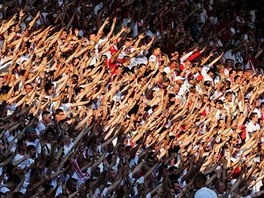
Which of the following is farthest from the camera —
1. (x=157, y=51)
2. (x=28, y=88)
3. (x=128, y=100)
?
(x=157, y=51)

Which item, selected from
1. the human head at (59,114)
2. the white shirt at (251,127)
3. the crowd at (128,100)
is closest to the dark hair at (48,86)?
the crowd at (128,100)

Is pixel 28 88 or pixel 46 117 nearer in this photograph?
pixel 46 117

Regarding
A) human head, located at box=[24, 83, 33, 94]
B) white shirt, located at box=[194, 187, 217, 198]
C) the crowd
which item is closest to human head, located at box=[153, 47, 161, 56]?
the crowd

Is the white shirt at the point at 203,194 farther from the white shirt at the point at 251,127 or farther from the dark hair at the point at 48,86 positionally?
the white shirt at the point at 251,127

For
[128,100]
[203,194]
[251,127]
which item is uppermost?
[203,194]

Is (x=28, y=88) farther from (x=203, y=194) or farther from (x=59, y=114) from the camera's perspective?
(x=203, y=194)

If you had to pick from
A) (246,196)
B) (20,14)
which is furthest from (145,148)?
(20,14)

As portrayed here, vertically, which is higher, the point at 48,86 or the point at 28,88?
the point at 28,88

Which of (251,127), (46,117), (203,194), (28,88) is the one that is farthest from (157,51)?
(203,194)

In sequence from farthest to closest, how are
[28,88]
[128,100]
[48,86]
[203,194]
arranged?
[128,100] < [48,86] < [28,88] < [203,194]
